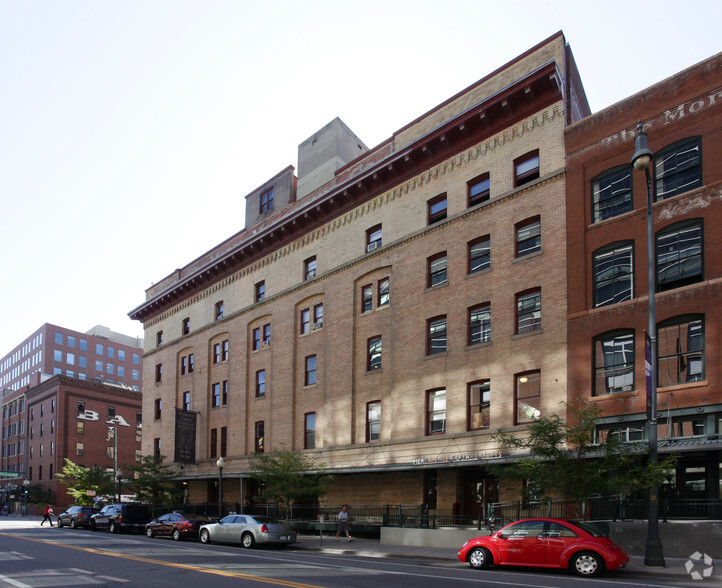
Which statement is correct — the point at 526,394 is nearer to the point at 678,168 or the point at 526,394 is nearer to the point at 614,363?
the point at 614,363

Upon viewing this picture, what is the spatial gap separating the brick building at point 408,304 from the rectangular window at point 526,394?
57 millimetres

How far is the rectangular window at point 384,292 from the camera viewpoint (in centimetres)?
3362

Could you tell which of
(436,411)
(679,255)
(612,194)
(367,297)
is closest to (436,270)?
(367,297)

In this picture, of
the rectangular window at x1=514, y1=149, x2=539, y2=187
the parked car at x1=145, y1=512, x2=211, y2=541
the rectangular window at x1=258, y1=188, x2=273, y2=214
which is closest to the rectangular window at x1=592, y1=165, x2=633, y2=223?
the rectangular window at x1=514, y1=149, x2=539, y2=187

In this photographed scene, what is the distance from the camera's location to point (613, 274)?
24547 mm

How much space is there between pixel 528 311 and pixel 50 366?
349ft

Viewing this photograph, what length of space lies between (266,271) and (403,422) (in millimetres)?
16064

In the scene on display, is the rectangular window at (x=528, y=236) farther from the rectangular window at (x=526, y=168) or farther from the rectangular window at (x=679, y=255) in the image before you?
the rectangular window at (x=679, y=255)

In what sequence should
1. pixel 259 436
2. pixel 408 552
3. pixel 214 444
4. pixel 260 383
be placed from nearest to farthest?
pixel 408 552
pixel 259 436
pixel 260 383
pixel 214 444

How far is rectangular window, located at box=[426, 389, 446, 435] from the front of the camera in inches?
1155

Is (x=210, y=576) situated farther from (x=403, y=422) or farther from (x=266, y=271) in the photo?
(x=266, y=271)

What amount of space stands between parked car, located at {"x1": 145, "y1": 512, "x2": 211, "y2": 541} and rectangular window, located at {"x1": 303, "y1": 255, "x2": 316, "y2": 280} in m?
14.1

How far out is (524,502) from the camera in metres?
22.8

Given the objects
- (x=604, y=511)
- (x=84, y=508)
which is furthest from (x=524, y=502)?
(x=84, y=508)
